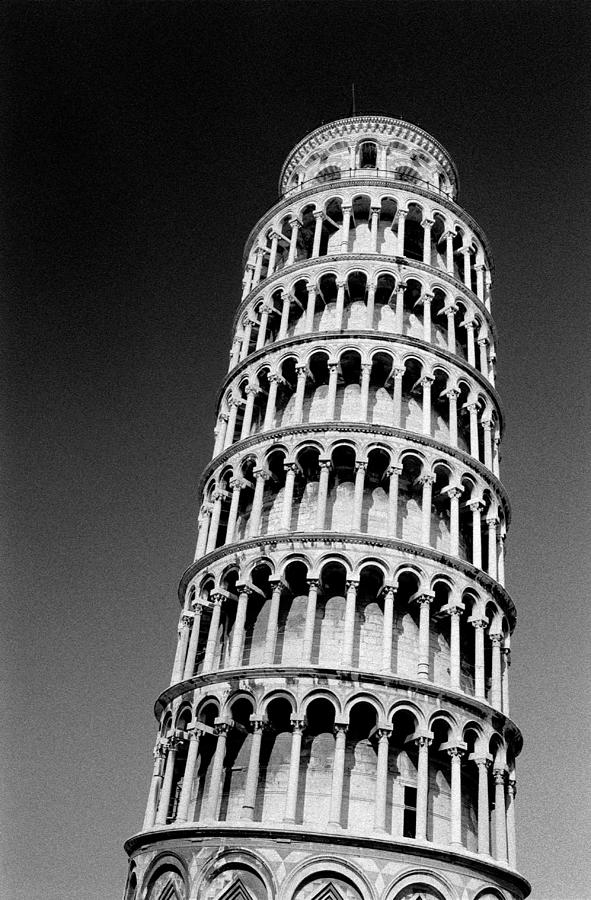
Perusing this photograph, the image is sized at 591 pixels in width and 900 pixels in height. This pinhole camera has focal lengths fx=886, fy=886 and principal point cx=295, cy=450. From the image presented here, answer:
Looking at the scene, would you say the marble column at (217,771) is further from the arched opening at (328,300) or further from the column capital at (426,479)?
the arched opening at (328,300)

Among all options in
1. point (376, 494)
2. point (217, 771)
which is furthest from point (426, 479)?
point (217, 771)

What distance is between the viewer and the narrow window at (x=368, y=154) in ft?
127

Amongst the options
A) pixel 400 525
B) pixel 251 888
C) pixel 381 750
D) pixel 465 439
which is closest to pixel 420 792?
pixel 381 750

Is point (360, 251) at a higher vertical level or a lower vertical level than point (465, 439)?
higher

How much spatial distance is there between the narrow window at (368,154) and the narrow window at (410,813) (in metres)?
26.3

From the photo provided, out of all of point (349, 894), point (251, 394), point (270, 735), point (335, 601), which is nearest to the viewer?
point (349, 894)

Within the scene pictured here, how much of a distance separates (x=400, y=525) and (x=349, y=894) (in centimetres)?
1076

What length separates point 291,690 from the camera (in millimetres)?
23031

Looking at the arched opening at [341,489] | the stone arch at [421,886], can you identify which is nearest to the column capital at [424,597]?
the arched opening at [341,489]

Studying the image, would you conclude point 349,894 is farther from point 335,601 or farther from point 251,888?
point 335,601

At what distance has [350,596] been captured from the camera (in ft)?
80.7

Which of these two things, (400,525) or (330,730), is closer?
(330,730)

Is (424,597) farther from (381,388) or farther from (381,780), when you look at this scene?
(381,388)

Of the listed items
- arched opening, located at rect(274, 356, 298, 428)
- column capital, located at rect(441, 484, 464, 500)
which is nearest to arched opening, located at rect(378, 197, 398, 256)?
arched opening, located at rect(274, 356, 298, 428)
